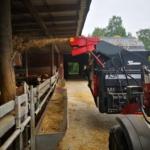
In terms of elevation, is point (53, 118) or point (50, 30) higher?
point (50, 30)

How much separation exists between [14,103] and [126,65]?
10.5ft

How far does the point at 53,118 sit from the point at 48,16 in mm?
3653

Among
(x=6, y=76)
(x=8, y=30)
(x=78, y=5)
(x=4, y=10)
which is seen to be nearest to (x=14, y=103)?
(x=6, y=76)

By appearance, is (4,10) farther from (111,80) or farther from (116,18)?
(116,18)

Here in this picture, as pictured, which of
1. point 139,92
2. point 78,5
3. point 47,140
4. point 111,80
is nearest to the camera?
point 139,92

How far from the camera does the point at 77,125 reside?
5211 mm

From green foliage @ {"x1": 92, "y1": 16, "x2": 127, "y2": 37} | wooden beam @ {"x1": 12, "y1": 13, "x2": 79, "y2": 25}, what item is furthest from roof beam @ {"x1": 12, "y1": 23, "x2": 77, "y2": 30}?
green foliage @ {"x1": 92, "y1": 16, "x2": 127, "y2": 37}

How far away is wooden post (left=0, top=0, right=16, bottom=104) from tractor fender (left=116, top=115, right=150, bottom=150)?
6.51 feet

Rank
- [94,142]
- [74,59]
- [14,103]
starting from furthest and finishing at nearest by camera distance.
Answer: [74,59]
[94,142]
[14,103]

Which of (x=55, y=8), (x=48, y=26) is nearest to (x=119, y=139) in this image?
(x=55, y=8)

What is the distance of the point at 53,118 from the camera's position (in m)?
4.73

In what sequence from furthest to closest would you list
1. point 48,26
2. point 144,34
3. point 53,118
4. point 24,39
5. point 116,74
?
1. point 144,34
2. point 24,39
3. point 48,26
4. point 53,118
5. point 116,74

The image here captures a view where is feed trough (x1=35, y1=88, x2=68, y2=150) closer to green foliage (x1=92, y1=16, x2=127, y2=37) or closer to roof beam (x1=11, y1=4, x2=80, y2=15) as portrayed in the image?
roof beam (x1=11, y1=4, x2=80, y2=15)

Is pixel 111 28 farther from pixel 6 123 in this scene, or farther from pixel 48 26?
pixel 6 123
